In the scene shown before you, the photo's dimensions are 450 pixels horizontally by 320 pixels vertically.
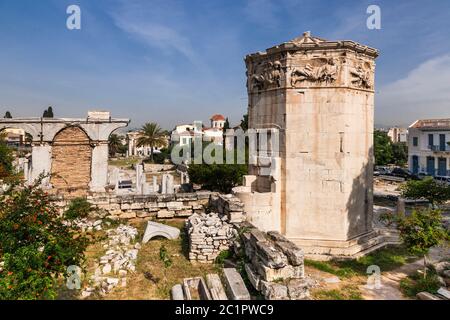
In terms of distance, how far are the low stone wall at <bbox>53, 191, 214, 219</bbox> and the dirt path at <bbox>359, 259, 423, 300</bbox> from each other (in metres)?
6.92

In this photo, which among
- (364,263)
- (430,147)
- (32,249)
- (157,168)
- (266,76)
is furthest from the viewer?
(157,168)

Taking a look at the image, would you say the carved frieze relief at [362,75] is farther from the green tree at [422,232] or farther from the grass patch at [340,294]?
the grass patch at [340,294]

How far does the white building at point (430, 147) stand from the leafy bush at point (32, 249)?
3908cm

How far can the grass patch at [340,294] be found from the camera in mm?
7364

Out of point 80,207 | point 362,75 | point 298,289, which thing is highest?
point 362,75

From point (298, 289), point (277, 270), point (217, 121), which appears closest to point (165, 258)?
point (277, 270)

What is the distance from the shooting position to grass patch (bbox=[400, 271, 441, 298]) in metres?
7.79

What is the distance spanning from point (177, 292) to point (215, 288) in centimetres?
91

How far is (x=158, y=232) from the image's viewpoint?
34.2 feet

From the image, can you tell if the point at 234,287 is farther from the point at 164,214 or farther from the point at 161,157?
the point at 161,157

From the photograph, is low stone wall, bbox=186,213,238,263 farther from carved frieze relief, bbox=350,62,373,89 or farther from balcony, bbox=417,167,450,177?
balcony, bbox=417,167,450,177

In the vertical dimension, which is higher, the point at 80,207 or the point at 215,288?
the point at 80,207

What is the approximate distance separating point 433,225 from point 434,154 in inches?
1318
